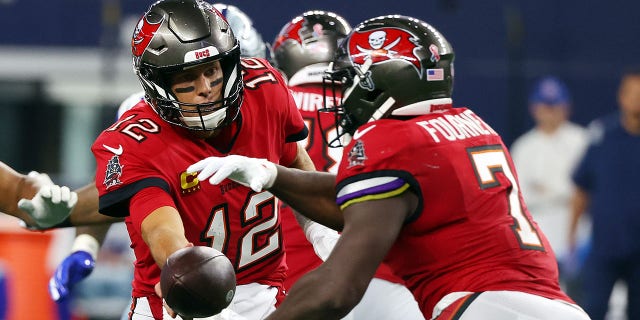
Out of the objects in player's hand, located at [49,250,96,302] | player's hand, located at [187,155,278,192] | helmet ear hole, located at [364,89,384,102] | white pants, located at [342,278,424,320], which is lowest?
white pants, located at [342,278,424,320]

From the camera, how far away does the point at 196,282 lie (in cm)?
317

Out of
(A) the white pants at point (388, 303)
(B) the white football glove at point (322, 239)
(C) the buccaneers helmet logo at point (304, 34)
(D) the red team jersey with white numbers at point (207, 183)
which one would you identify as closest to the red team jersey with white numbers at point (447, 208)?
(D) the red team jersey with white numbers at point (207, 183)

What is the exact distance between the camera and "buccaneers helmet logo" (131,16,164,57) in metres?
3.79

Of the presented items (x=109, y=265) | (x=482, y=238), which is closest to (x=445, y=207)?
(x=482, y=238)

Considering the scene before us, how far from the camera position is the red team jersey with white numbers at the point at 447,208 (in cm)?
323

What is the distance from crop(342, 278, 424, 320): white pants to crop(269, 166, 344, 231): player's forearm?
1179mm

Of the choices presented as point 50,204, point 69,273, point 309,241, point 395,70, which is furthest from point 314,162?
point 395,70

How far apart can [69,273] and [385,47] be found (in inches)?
72.8

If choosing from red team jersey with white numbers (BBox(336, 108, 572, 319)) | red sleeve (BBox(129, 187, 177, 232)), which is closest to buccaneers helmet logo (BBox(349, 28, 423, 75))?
red team jersey with white numbers (BBox(336, 108, 572, 319))

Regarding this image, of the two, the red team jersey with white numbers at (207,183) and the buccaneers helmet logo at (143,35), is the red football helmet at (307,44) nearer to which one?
the red team jersey with white numbers at (207,183)

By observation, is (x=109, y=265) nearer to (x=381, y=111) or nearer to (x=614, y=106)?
(x=381, y=111)

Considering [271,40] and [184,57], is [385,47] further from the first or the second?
[271,40]

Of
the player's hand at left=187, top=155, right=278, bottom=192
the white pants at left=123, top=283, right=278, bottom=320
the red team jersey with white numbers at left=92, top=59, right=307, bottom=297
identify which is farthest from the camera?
the white pants at left=123, top=283, right=278, bottom=320

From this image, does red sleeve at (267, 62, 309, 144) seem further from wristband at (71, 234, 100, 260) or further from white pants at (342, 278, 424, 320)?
wristband at (71, 234, 100, 260)
